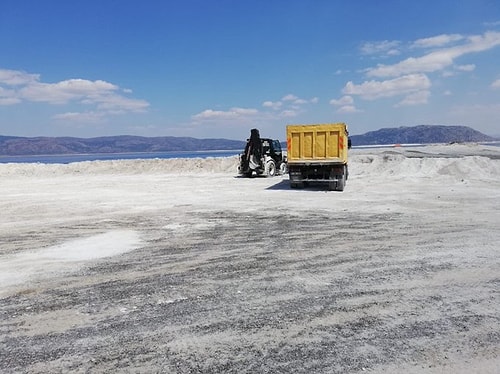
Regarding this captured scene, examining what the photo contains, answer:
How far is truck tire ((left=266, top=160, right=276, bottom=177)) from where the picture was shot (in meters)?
26.4

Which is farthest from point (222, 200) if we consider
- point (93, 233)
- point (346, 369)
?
point (346, 369)

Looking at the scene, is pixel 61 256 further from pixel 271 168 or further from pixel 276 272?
pixel 271 168

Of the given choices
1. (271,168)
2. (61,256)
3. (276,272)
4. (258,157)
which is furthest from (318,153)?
(61,256)

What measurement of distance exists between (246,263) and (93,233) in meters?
4.84

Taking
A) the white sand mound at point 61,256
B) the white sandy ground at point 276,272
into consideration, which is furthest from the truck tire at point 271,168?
the white sand mound at point 61,256

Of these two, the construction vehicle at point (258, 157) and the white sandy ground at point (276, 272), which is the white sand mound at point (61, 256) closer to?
the white sandy ground at point (276, 272)

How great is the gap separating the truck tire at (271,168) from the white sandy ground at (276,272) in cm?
1046

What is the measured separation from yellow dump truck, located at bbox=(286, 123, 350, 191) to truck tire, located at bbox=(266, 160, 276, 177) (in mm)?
7502

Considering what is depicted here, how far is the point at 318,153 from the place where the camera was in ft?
60.5

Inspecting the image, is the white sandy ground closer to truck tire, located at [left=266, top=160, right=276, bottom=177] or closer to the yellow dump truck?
the yellow dump truck

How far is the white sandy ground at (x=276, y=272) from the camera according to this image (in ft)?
12.9

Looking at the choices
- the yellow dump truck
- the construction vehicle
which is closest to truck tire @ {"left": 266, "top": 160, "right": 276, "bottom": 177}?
the construction vehicle

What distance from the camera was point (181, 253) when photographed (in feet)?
25.7

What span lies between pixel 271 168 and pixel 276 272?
2039 centimetres
